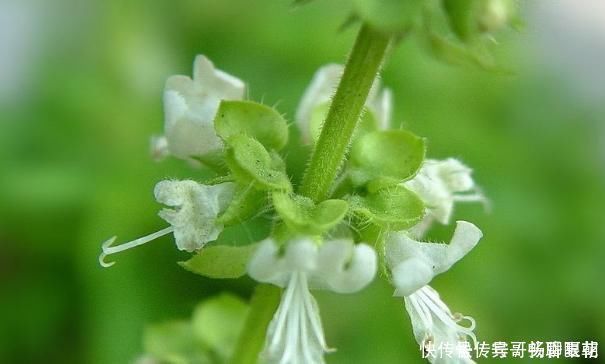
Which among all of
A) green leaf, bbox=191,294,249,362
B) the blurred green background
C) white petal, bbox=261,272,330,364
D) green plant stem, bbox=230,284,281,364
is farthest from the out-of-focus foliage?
the blurred green background

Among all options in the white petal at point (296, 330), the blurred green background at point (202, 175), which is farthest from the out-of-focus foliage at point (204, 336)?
the blurred green background at point (202, 175)

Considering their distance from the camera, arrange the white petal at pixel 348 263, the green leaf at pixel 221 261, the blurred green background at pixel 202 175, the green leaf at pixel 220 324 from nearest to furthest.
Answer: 1. the white petal at pixel 348 263
2. the green leaf at pixel 221 261
3. the green leaf at pixel 220 324
4. the blurred green background at pixel 202 175

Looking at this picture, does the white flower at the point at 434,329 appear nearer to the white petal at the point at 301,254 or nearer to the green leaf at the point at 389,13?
the white petal at the point at 301,254

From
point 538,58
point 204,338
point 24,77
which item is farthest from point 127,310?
point 538,58

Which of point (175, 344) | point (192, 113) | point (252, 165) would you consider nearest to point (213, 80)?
point (192, 113)

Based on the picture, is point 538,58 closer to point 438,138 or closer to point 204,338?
point 438,138

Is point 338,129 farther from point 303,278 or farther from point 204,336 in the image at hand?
point 204,336

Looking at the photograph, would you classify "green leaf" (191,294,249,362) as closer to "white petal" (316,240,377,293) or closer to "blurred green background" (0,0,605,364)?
"white petal" (316,240,377,293)
